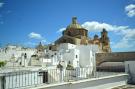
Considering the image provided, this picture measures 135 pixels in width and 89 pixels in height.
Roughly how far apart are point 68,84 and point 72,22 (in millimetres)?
43013

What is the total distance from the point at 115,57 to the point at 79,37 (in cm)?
1442

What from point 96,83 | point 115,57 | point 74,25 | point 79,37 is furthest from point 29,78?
point 74,25

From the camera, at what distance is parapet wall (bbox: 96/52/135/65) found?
102 feet

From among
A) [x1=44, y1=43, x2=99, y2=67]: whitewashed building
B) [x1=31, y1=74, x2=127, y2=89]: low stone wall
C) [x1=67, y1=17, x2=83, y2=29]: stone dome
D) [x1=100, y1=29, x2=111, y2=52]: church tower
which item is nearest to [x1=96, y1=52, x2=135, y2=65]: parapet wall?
[x1=44, y1=43, x2=99, y2=67]: whitewashed building

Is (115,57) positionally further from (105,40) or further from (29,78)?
(29,78)

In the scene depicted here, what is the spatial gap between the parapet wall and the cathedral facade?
30.5ft

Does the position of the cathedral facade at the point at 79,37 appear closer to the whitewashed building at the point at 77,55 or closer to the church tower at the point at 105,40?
the church tower at the point at 105,40

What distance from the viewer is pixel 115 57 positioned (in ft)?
109

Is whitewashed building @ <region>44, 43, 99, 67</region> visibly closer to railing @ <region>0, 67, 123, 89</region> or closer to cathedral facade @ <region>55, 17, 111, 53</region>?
cathedral facade @ <region>55, 17, 111, 53</region>

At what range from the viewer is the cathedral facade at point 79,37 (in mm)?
43463

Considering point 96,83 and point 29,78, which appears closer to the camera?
point 29,78

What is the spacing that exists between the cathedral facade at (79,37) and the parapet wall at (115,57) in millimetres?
9308

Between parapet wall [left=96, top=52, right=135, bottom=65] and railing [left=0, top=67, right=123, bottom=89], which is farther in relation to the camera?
parapet wall [left=96, top=52, right=135, bottom=65]

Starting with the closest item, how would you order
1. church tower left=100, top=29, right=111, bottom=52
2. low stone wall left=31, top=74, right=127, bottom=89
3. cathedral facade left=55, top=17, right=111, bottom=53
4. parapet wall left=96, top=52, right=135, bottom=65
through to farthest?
low stone wall left=31, top=74, right=127, bottom=89, parapet wall left=96, top=52, right=135, bottom=65, cathedral facade left=55, top=17, right=111, bottom=53, church tower left=100, top=29, right=111, bottom=52
